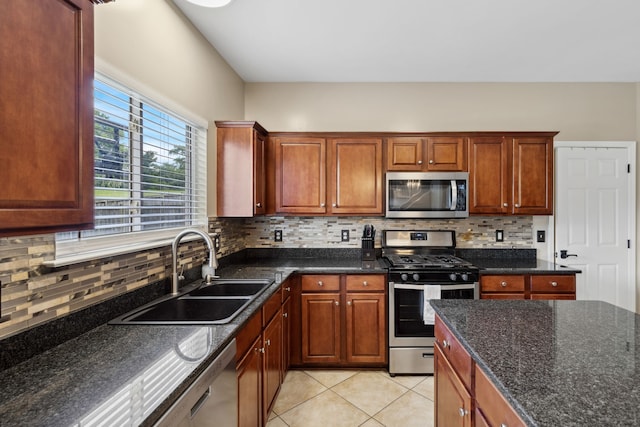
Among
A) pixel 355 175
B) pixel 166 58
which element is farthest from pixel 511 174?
pixel 166 58

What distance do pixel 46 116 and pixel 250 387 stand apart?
1455 millimetres

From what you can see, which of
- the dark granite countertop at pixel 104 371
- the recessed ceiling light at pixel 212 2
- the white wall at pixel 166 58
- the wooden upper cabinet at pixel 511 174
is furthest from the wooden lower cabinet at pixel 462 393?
the recessed ceiling light at pixel 212 2

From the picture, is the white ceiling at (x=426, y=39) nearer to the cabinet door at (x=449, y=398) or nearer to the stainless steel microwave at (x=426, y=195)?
the stainless steel microwave at (x=426, y=195)

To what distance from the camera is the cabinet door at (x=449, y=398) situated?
47.7 inches

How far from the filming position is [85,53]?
0.85 metres

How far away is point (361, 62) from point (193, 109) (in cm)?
155

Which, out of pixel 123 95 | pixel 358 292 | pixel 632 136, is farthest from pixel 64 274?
pixel 632 136

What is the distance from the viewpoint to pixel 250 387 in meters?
1.61

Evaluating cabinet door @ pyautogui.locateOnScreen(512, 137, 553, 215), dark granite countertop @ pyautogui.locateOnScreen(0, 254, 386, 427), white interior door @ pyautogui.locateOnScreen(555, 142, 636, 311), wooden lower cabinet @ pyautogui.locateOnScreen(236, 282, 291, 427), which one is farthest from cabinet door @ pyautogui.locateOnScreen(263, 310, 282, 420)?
white interior door @ pyautogui.locateOnScreen(555, 142, 636, 311)

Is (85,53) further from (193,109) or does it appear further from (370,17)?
(370,17)

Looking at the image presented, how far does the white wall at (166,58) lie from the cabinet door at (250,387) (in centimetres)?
129

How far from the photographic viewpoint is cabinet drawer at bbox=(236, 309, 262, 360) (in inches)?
56.6

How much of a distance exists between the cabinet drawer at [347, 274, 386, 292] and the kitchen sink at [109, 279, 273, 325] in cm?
81

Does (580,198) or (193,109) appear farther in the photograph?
(580,198)
